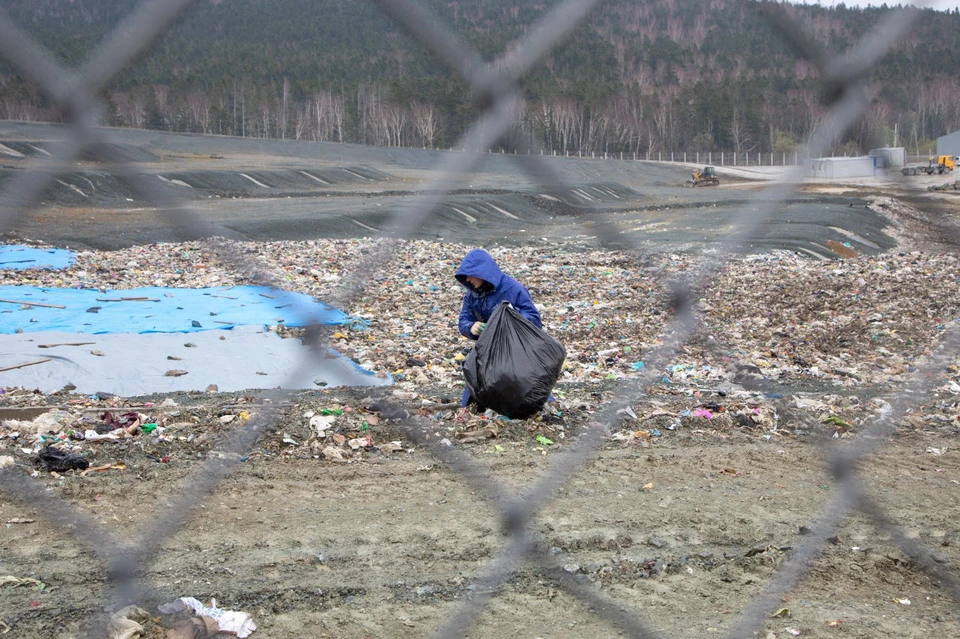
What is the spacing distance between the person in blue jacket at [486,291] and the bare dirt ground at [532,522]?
62cm

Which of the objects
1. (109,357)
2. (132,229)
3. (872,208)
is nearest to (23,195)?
(109,357)

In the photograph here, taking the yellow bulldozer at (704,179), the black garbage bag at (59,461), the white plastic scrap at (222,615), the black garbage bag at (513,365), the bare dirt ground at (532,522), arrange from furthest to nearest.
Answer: the yellow bulldozer at (704,179), the black garbage bag at (513,365), the black garbage bag at (59,461), the bare dirt ground at (532,522), the white plastic scrap at (222,615)

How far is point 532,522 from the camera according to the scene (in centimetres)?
311

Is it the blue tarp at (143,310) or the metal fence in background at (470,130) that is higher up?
the metal fence in background at (470,130)

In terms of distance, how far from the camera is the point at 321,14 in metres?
1.46

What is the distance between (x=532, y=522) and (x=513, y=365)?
76.7 inches

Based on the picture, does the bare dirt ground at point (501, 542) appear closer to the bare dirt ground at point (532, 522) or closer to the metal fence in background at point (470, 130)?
the bare dirt ground at point (532, 522)

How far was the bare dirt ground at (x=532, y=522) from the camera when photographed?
288 cm

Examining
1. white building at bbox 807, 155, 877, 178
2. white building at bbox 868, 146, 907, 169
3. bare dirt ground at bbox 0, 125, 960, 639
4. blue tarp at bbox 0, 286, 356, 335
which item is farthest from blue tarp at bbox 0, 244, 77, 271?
white building at bbox 868, 146, 907, 169

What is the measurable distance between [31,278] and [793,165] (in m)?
11.5

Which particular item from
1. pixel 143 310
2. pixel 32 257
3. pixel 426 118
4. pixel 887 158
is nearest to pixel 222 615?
pixel 426 118

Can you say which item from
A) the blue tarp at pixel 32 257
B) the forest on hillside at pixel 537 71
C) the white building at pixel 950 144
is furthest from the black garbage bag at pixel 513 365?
→ the blue tarp at pixel 32 257

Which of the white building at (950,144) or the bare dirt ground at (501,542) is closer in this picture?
the white building at (950,144)

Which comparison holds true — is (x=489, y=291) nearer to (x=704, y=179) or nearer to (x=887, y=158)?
(x=887, y=158)
